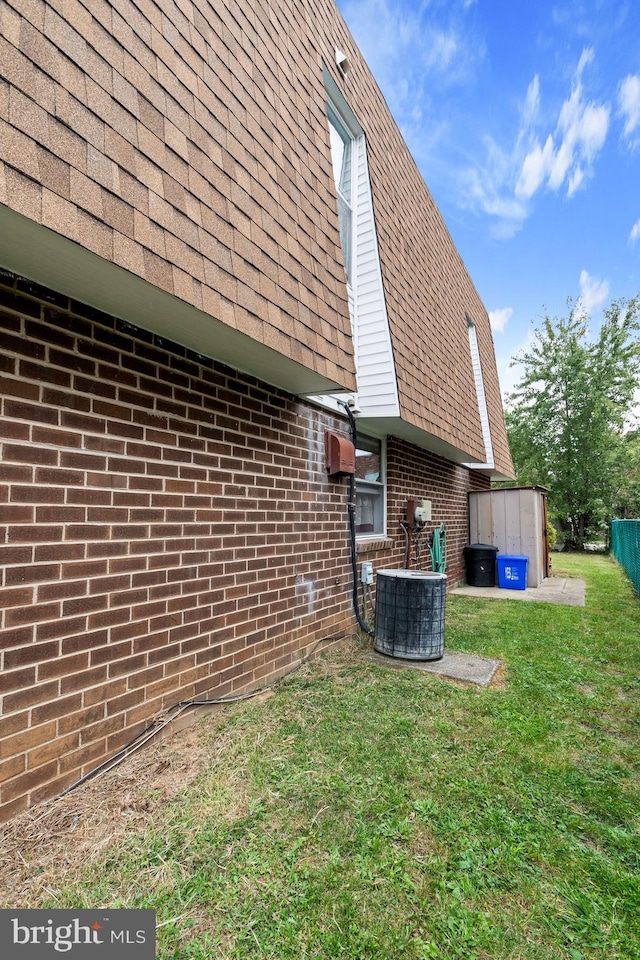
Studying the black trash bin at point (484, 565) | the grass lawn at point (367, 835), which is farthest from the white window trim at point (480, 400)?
the grass lawn at point (367, 835)

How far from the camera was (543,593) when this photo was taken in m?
8.05

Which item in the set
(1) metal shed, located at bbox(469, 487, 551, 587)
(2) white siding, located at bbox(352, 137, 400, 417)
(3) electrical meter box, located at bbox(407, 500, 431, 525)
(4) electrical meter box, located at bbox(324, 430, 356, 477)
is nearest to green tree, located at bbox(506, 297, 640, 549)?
(1) metal shed, located at bbox(469, 487, 551, 587)

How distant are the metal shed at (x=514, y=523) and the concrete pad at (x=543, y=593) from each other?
34 centimetres

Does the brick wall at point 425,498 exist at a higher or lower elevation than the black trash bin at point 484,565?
higher

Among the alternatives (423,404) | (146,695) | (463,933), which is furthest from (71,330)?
(423,404)

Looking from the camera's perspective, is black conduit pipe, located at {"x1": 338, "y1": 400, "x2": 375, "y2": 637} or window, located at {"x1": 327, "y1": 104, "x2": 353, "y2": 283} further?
window, located at {"x1": 327, "y1": 104, "x2": 353, "y2": 283}

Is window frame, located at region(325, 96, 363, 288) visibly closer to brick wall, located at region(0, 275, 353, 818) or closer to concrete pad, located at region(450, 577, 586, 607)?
brick wall, located at region(0, 275, 353, 818)

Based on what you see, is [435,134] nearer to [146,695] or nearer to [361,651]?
[361,651]

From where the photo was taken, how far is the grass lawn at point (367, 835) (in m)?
1.49

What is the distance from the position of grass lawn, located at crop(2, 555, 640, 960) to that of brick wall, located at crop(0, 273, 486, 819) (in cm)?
34

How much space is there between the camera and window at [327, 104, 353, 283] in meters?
5.24

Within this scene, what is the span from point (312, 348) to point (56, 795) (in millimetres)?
2957

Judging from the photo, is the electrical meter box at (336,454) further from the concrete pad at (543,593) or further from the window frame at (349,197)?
the concrete pad at (543,593)

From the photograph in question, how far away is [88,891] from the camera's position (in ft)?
5.17
